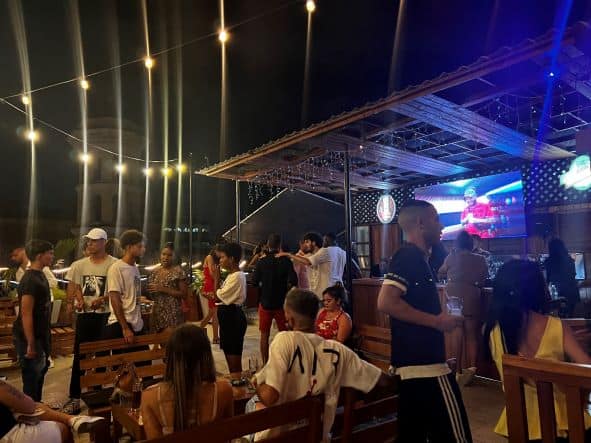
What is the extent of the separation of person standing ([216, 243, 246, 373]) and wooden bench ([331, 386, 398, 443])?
204cm

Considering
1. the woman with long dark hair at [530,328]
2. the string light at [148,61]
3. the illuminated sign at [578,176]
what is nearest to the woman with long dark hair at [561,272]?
the illuminated sign at [578,176]

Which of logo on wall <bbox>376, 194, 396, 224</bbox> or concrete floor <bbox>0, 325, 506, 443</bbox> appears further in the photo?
logo on wall <bbox>376, 194, 396, 224</bbox>

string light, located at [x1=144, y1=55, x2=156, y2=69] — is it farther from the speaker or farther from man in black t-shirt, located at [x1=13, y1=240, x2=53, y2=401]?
the speaker

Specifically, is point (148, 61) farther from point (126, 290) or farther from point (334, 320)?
point (334, 320)

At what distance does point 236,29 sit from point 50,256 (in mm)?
5554

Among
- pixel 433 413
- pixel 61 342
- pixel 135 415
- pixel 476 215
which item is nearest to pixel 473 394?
A: pixel 433 413

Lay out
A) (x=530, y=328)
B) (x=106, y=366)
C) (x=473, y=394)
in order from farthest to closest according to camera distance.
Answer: (x=473, y=394) < (x=106, y=366) < (x=530, y=328)

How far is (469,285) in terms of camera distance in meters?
5.04

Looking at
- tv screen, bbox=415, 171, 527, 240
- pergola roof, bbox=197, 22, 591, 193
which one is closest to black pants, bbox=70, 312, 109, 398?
pergola roof, bbox=197, 22, 591, 193

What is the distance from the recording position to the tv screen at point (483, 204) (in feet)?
29.5

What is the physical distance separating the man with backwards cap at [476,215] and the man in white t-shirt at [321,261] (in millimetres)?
4626

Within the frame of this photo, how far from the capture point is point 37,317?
3.73 m

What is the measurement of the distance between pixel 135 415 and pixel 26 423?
0.54 meters

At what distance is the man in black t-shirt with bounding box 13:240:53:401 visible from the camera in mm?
3652
